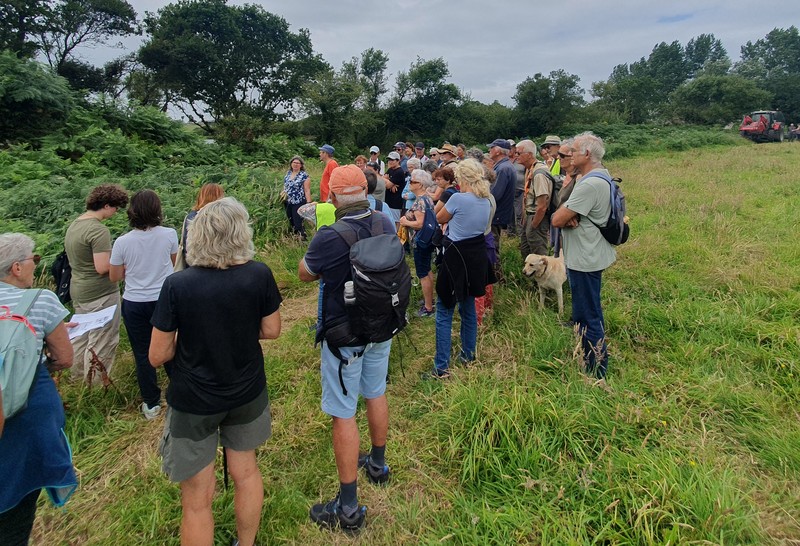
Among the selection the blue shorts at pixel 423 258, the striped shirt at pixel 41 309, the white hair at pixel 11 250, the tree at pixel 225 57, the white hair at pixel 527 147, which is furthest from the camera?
the tree at pixel 225 57

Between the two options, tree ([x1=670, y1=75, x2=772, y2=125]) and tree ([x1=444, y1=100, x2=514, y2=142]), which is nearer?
tree ([x1=444, y1=100, x2=514, y2=142])

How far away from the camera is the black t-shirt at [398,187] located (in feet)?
26.5

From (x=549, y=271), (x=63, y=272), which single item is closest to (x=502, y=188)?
(x=549, y=271)

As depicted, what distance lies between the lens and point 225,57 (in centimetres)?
3241

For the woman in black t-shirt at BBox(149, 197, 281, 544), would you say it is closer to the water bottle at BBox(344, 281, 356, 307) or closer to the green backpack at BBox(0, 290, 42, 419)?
the water bottle at BBox(344, 281, 356, 307)

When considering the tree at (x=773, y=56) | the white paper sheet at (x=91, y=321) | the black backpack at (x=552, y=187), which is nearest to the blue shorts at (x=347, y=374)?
the white paper sheet at (x=91, y=321)

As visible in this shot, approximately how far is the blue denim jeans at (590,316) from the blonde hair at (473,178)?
1.06 meters

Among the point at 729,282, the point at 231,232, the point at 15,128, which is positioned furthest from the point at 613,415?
the point at 15,128

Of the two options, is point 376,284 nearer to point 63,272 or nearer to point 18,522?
point 18,522

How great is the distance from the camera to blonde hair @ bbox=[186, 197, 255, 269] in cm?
197

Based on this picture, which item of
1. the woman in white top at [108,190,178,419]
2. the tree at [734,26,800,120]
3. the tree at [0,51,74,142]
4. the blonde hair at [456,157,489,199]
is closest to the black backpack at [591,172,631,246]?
the blonde hair at [456,157,489,199]

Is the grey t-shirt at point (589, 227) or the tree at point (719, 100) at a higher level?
the tree at point (719, 100)

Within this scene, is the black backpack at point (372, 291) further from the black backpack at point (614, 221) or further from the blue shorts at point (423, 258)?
the blue shorts at point (423, 258)

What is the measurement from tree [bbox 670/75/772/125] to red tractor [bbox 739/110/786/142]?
1269 cm
